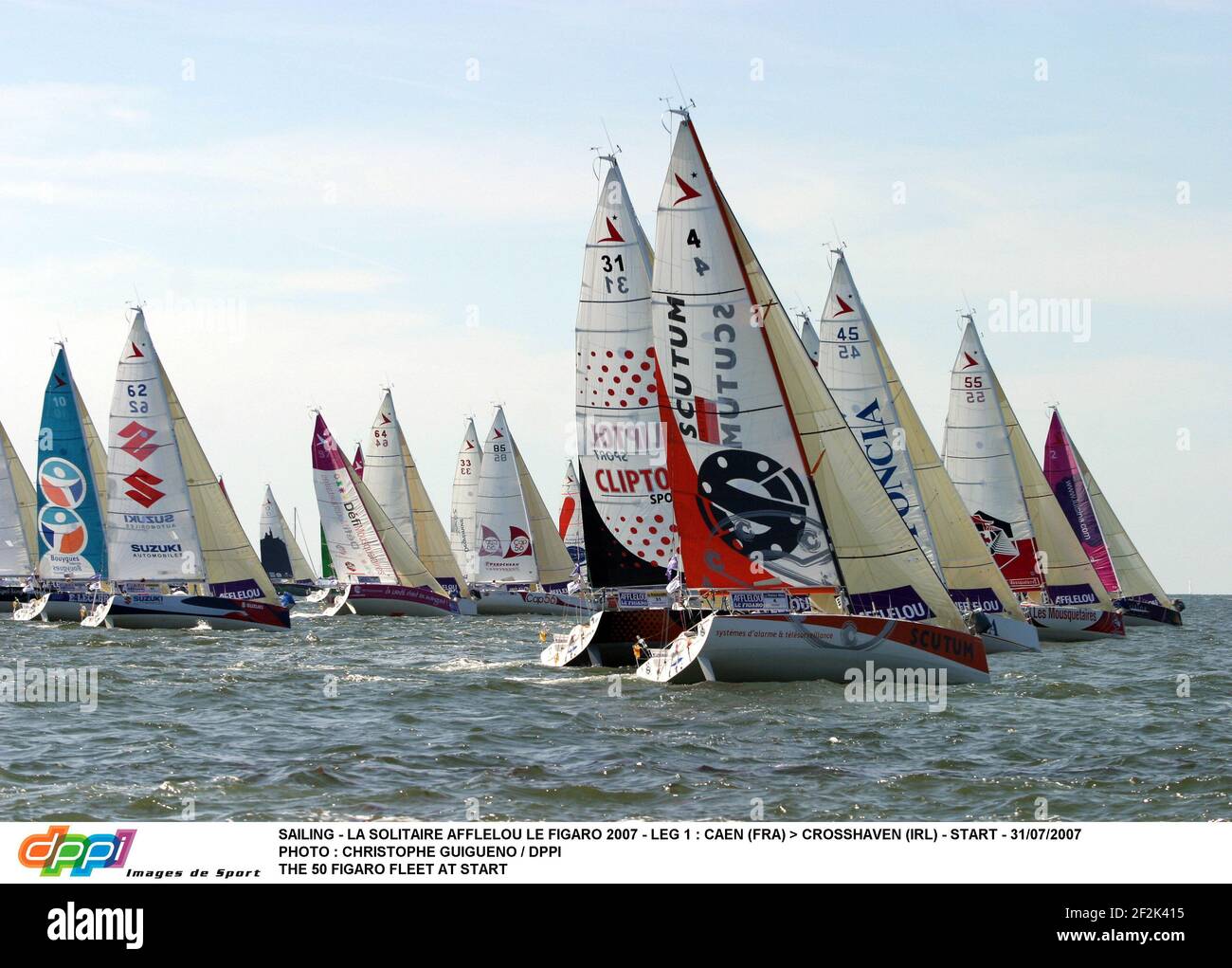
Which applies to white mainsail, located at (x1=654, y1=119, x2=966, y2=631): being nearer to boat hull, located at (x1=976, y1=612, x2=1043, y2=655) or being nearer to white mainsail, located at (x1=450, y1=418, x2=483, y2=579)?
boat hull, located at (x1=976, y1=612, x2=1043, y2=655)

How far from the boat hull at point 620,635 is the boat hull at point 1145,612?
32.7 metres

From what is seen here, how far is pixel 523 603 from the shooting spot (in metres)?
69.3

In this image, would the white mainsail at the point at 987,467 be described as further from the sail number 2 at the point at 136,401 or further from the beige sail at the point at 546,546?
the beige sail at the point at 546,546

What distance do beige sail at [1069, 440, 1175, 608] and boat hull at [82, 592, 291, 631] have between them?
105ft

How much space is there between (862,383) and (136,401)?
850 inches

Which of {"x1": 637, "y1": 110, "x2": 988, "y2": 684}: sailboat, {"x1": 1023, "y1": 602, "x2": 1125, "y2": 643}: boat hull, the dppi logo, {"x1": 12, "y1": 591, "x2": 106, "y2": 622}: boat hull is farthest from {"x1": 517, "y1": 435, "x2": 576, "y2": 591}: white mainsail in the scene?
{"x1": 637, "y1": 110, "x2": 988, "y2": 684}: sailboat

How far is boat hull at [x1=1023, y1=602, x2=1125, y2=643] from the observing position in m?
45.8

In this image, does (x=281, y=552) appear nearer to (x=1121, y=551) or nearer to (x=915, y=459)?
(x=1121, y=551)

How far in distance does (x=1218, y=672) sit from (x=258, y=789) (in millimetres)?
24476

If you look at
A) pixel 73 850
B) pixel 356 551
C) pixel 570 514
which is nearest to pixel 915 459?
pixel 356 551

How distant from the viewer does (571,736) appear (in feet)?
64.1

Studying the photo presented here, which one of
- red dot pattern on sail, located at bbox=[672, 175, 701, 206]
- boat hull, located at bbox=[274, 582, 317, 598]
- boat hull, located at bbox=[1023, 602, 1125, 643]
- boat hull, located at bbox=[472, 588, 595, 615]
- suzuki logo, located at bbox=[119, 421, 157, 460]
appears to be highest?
red dot pattern on sail, located at bbox=[672, 175, 701, 206]

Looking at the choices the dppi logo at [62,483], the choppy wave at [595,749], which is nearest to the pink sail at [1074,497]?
the choppy wave at [595,749]
